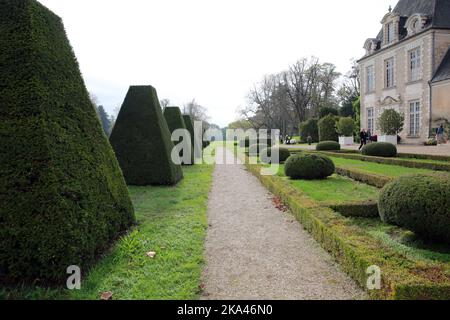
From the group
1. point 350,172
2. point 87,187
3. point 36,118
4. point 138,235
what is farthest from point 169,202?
point 350,172

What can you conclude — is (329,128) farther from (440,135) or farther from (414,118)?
(440,135)

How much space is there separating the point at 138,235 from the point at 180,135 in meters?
12.7

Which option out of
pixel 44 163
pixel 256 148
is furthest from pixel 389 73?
pixel 44 163

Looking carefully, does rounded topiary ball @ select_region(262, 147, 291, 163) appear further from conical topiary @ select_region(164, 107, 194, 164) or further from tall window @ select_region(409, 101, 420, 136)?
tall window @ select_region(409, 101, 420, 136)

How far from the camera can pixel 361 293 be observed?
3.59 m

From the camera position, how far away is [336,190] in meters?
9.26

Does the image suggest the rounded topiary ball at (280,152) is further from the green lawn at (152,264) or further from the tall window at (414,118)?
the tall window at (414,118)

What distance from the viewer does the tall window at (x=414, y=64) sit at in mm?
26594

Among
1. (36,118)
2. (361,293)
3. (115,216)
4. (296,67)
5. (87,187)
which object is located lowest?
(361,293)

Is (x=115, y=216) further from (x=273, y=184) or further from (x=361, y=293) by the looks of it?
(x=273, y=184)

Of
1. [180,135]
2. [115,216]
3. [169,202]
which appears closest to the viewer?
[115,216]

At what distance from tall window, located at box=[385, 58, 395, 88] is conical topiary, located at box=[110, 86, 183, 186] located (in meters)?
26.2

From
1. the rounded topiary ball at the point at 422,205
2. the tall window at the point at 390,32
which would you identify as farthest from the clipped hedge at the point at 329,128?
the rounded topiary ball at the point at 422,205

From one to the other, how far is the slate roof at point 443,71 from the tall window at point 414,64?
1.79 metres
